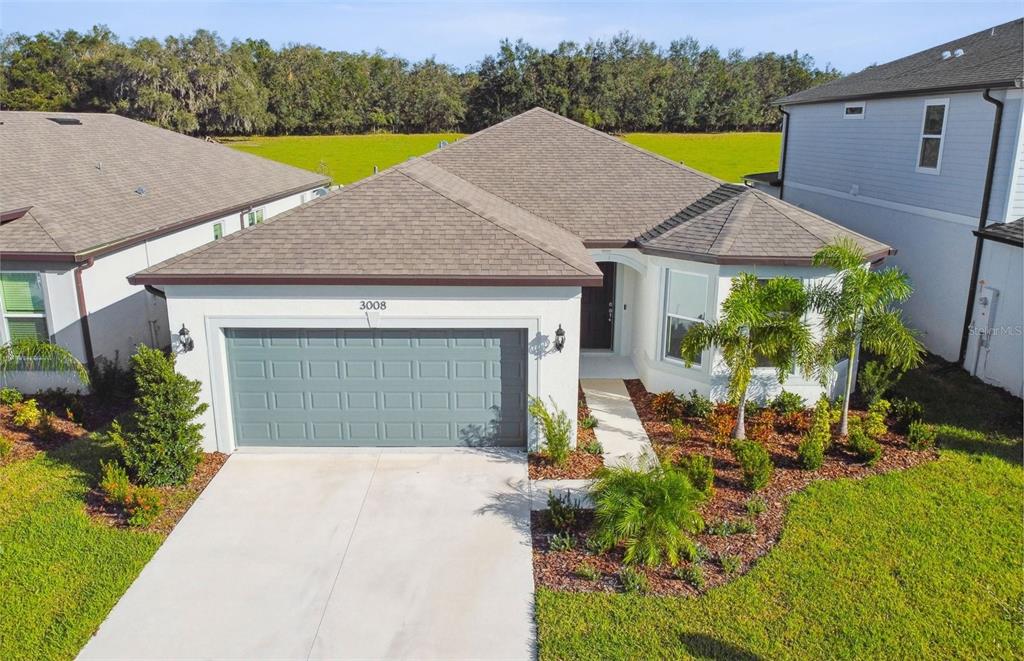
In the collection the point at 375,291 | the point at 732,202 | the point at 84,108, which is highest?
the point at 84,108

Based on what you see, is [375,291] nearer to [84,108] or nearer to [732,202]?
[732,202]

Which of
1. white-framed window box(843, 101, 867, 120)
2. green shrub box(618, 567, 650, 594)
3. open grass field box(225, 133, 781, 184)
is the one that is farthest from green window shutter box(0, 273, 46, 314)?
open grass field box(225, 133, 781, 184)

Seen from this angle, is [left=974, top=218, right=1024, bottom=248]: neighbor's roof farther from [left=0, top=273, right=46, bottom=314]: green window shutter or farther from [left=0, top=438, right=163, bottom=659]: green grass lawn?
[left=0, top=273, right=46, bottom=314]: green window shutter

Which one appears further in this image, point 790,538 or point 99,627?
point 790,538

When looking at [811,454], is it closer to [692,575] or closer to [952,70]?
[692,575]

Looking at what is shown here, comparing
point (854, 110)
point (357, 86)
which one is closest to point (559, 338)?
point (854, 110)

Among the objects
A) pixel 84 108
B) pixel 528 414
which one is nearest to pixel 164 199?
pixel 528 414
